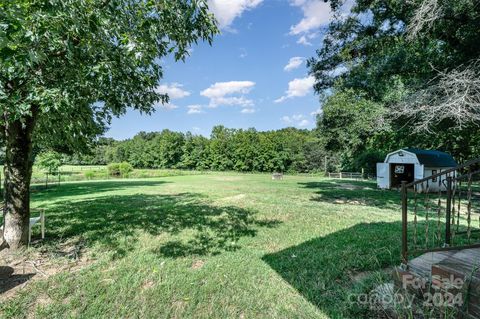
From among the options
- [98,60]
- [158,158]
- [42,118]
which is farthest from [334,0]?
[158,158]

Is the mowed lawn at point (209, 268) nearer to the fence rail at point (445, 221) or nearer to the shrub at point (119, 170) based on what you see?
the fence rail at point (445, 221)

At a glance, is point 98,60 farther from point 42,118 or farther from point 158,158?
point 158,158

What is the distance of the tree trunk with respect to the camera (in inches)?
171

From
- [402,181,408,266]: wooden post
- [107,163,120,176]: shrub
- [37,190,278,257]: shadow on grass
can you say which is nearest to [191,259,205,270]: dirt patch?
[37,190,278,257]: shadow on grass

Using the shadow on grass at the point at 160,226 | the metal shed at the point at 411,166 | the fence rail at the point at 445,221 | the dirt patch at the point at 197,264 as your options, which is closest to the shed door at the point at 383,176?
the metal shed at the point at 411,166

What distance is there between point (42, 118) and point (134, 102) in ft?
5.30

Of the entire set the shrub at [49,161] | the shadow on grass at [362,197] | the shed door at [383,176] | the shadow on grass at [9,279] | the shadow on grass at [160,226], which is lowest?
the shadow on grass at [362,197]

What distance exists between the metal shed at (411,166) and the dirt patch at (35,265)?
15885 mm

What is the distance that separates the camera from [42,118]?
4.33 metres

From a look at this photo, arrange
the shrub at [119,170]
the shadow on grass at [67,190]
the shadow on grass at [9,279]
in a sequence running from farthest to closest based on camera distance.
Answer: the shrub at [119,170]
the shadow on grass at [67,190]
the shadow on grass at [9,279]

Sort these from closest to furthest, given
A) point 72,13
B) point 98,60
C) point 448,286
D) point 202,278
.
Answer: point 448,286, point 72,13, point 202,278, point 98,60

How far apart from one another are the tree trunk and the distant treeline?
→ 38.5m

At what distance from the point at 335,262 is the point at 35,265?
14.6 feet

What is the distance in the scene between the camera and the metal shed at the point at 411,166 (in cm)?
1452
